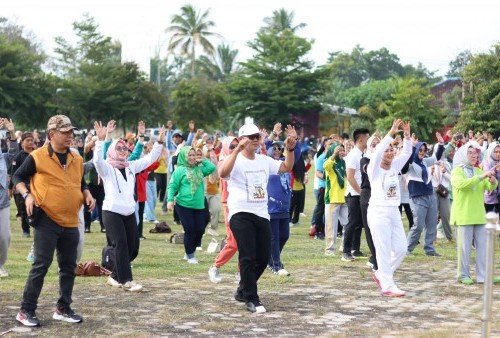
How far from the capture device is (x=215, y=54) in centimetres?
10100

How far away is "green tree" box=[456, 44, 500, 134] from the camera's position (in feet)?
147

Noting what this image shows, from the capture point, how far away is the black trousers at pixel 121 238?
1102cm

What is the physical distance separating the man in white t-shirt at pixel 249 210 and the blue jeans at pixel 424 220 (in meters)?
5.82

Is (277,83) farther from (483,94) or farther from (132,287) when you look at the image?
(132,287)

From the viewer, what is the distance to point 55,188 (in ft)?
29.8

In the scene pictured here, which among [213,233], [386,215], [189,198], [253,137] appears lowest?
[213,233]

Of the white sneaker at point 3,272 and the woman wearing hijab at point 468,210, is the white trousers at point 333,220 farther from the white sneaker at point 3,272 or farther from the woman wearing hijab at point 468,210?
the white sneaker at point 3,272

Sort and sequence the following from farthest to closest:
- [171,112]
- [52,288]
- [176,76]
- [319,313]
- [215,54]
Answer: [176,76], [215,54], [171,112], [52,288], [319,313]

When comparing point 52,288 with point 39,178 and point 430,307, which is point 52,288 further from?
point 430,307

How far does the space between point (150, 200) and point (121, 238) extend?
32.9ft

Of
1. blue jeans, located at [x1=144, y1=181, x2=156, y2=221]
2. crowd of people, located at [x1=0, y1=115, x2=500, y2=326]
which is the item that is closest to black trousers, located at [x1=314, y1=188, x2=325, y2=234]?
crowd of people, located at [x1=0, y1=115, x2=500, y2=326]

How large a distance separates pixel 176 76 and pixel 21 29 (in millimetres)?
43829

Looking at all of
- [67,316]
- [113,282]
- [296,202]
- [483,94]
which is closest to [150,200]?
[296,202]

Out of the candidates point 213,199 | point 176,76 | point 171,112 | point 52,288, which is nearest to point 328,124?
point 171,112
